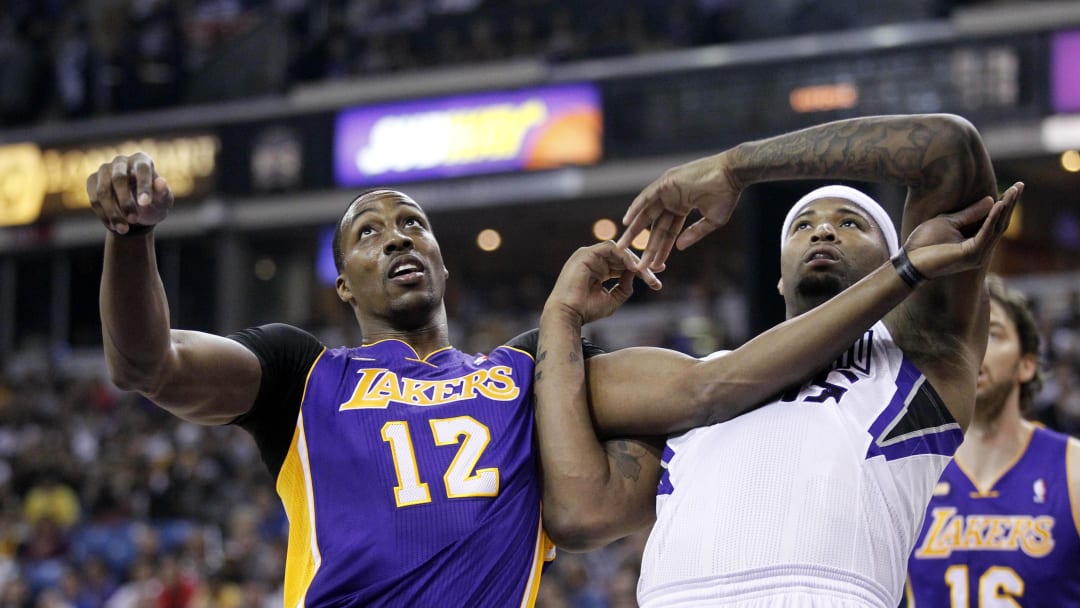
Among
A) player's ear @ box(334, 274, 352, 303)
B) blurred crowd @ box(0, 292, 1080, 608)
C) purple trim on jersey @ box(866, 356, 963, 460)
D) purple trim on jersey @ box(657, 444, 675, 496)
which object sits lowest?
blurred crowd @ box(0, 292, 1080, 608)

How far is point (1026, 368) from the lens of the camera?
5.03m

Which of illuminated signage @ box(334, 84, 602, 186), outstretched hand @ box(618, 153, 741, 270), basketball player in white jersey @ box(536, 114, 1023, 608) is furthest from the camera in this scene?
illuminated signage @ box(334, 84, 602, 186)

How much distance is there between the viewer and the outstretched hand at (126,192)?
9.91 feet

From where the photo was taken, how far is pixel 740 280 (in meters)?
17.0

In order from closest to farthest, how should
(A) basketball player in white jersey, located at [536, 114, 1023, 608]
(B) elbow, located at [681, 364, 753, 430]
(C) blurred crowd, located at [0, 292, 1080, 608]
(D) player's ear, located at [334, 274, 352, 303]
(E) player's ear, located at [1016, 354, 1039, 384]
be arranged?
(A) basketball player in white jersey, located at [536, 114, 1023, 608], (B) elbow, located at [681, 364, 753, 430], (D) player's ear, located at [334, 274, 352, 303], (E) player's ear, located at [1016, 354, 1039, 384], (C) blurred crowd, located at [0, 292, 1080, 608]

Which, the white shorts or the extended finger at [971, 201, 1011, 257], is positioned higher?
the extended finger at [971, 201, 1011, 257]

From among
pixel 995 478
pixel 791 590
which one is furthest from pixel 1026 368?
pixel 791 590

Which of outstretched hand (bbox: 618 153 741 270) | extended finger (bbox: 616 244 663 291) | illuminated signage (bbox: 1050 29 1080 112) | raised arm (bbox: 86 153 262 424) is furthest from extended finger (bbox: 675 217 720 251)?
illuminated signage (bbox: 1050 29 1080 112)

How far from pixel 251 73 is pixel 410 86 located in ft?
9.90

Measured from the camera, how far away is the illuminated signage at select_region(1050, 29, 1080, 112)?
1280 cm

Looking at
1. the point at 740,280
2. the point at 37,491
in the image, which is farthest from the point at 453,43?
the point at 37,491

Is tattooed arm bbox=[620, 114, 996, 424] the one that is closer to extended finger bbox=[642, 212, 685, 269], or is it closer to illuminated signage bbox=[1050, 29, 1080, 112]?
extended finger bbox=[642, 212, 685, 269]

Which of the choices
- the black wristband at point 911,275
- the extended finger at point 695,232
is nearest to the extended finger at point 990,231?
the black wristband at point 911,275

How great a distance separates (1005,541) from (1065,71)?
9388 mm
